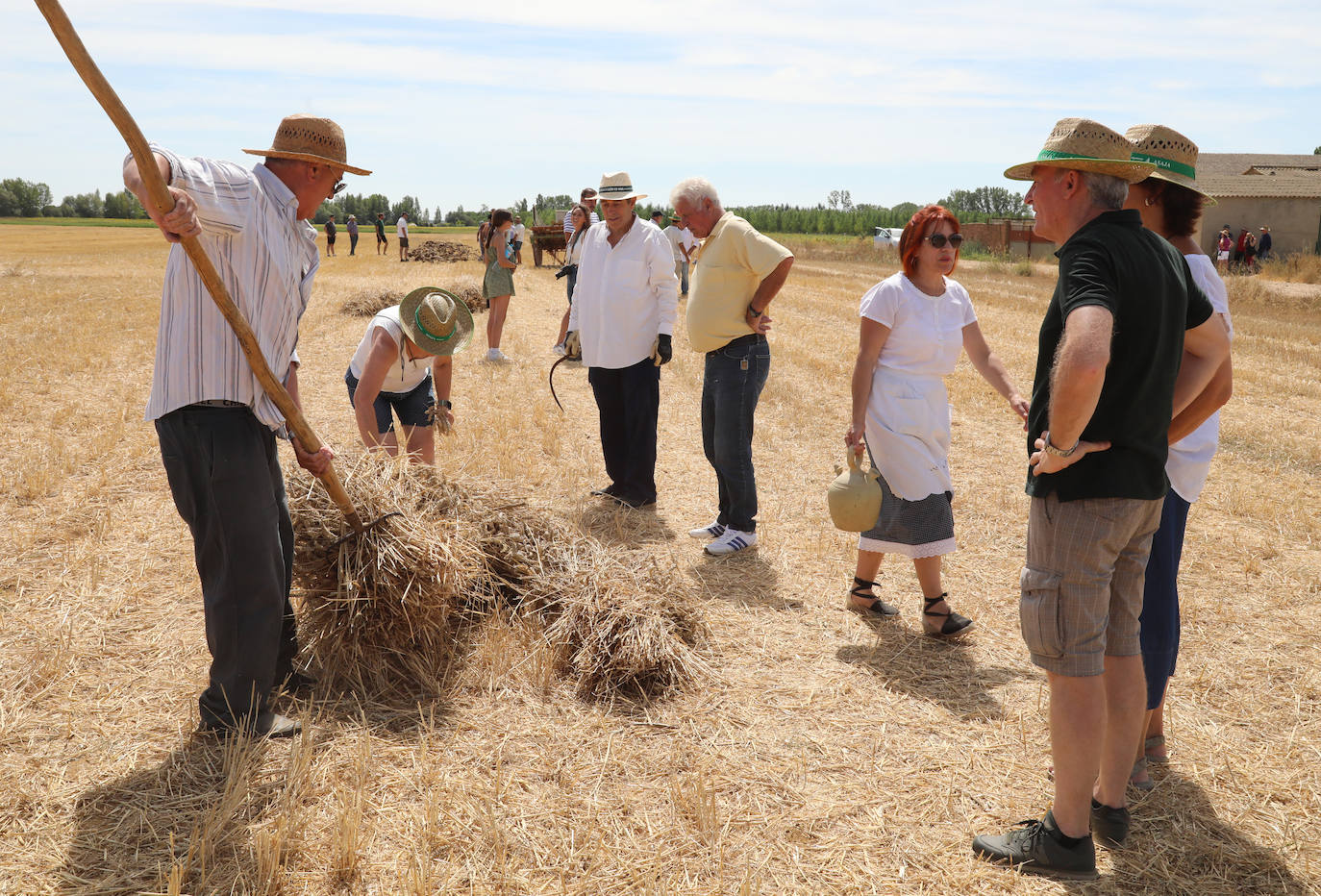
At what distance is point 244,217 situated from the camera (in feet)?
9.64

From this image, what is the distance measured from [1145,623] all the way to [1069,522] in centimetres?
93

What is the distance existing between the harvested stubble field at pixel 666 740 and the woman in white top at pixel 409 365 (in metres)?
0.62

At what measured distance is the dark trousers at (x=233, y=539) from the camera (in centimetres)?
309

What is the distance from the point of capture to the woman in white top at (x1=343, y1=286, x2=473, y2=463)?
15.2ft

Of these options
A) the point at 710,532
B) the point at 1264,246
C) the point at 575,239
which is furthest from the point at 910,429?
the point at 1264,246

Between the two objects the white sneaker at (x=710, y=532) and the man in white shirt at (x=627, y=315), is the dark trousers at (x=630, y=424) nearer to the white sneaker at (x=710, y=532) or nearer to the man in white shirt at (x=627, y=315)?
the man in white shirt at (x=627, y=315)

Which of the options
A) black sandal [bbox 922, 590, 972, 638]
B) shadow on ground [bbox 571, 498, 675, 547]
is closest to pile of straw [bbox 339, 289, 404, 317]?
shadow on ground [bbox 571, 498, 675, 547]

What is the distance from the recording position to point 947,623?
4.41m

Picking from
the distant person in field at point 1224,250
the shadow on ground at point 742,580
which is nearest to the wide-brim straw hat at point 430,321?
the shadow on ground at point 742,580

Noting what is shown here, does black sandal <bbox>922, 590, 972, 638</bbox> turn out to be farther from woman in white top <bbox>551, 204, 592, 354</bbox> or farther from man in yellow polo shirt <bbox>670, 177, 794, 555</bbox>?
woman in white top <bbox>551, 204, 592, 354</bbox>

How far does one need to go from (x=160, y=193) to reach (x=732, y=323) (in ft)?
11.1

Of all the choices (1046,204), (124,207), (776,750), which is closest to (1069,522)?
(1046,204)

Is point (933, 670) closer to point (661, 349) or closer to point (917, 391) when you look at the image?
point (917, 391)

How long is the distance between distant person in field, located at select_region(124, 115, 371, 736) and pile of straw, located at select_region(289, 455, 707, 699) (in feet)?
1.14
